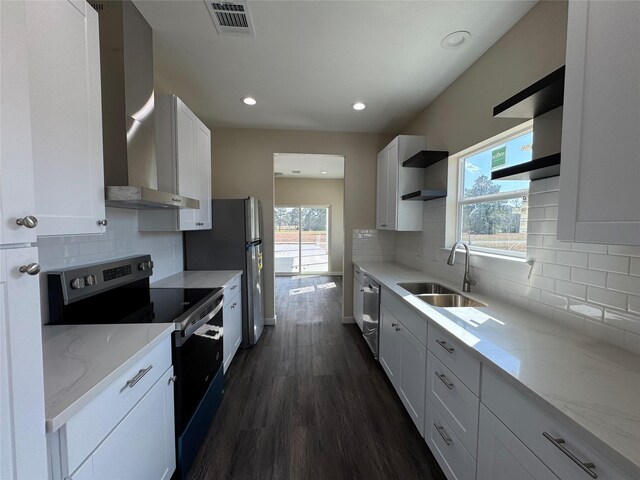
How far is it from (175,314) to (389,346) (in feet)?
5.61

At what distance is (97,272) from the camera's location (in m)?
1.50

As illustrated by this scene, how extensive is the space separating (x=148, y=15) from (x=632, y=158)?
245cm

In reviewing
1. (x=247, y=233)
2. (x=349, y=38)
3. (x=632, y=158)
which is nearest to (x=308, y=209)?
(x=247, y=233)

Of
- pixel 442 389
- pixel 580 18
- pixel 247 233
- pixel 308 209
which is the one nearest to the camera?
pixel 580 18

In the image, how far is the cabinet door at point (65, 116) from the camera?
934 millimetres

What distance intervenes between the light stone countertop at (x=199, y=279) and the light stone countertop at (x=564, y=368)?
1.73m

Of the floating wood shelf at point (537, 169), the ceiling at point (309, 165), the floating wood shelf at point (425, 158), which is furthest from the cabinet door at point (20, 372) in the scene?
the ceiling at point (309, 165)

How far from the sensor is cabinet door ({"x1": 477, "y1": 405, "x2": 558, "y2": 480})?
0.87 metres

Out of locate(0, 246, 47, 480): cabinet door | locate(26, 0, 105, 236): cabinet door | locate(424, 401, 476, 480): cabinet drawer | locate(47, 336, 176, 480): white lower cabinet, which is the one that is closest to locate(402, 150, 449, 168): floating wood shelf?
locate(424, 401, 476, 480): cabinet drawer

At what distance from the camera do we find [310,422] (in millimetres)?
1957

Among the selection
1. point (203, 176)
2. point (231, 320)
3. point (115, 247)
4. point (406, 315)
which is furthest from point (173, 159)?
point (406, 315)

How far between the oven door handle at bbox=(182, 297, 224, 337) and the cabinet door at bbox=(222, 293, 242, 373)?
274mm

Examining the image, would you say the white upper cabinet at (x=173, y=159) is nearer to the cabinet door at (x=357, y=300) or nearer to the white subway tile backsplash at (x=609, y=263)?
the cabinet door at (x=357, y=300)

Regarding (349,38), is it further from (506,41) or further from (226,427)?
(226,427)
